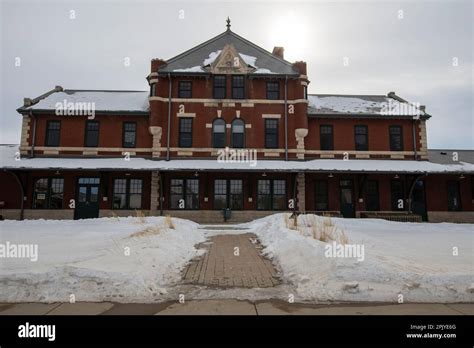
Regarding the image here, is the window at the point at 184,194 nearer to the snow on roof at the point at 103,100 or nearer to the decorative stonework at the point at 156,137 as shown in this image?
the decorative stonework at the point at 156,137

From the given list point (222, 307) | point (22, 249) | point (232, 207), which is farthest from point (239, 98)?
point (222, 307)

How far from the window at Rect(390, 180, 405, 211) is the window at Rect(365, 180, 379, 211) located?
1.05m

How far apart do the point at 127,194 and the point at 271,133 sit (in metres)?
10.6

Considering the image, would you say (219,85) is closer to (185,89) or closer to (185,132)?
(185,89)

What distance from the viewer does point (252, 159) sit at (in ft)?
71.4

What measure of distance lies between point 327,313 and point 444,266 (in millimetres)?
3366

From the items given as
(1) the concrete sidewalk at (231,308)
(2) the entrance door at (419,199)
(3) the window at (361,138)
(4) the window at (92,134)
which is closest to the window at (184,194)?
(4) the window at (92,134)

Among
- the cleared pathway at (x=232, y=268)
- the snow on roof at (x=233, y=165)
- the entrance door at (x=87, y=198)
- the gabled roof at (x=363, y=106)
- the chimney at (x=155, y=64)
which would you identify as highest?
the chimney at (x=155, y=64)

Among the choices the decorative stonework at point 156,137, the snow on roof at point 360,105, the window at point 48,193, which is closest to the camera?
the window at point 48,193

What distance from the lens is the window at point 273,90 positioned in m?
22.7

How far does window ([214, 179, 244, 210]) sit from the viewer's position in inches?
838

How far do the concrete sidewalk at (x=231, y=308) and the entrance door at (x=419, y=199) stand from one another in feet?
63.8

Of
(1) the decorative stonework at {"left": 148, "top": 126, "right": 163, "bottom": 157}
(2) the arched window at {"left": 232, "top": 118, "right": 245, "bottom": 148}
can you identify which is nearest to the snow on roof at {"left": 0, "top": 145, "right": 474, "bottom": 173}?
(1) the decorative stonework at {"left": 148, "top": 126, "right": 163, "bottom": 157}
